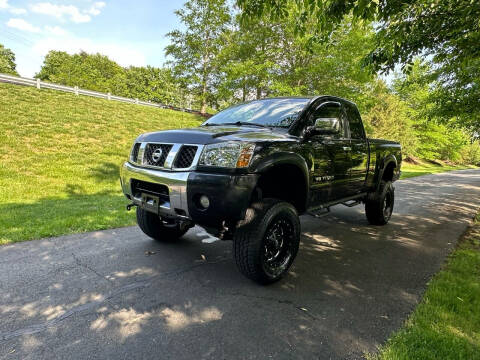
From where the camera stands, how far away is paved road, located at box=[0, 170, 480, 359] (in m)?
2.12

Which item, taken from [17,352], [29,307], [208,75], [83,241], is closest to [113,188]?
[83,241]

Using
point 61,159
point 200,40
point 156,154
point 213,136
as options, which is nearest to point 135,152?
point 156,154

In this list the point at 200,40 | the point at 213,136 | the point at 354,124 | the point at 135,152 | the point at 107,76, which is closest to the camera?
the point at 213,136

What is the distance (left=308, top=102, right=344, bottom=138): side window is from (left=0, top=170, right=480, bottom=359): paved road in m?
1.73

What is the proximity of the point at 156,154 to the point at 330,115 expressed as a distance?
248 centimetres

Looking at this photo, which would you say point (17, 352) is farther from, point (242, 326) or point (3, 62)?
point (3, 62)

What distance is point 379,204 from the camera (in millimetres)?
5484

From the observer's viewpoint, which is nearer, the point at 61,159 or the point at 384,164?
the point at 384,164

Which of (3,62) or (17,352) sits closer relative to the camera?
(17,352)

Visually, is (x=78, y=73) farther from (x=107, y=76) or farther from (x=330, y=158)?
(x=330, y=158)

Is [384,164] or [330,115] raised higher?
[330,115]

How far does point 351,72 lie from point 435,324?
47.2 ft

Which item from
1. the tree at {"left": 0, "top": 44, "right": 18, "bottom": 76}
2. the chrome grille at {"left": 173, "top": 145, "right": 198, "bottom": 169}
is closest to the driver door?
the chrome grille at {"left": 173, "top": 145, "right": 198, "bottom": 169}

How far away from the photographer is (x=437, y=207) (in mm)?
7953
